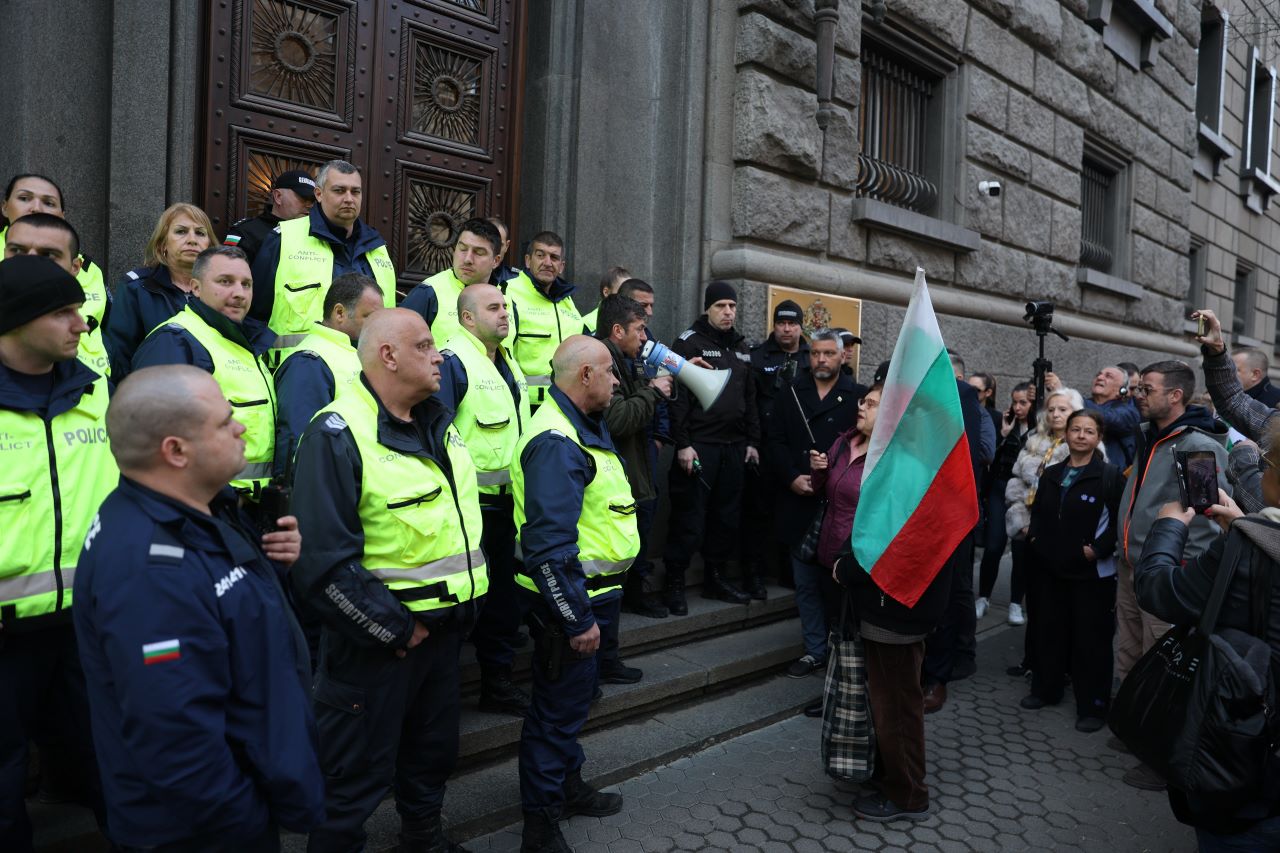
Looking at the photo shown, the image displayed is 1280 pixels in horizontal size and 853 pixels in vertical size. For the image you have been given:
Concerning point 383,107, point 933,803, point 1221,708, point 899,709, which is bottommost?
point 933,803

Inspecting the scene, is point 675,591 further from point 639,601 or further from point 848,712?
point 848,712

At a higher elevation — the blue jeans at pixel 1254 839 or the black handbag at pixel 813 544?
the black handbag at pixel 813 544

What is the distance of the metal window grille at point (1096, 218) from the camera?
11820mm

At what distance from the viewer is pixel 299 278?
4090mm

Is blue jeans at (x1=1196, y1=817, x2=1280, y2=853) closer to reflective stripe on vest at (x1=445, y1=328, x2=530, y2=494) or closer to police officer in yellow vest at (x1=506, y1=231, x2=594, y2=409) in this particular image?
reflective stripe on vest at (x1=445, y1=328, x2=530, y2=494)

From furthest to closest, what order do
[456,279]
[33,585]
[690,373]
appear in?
[690,373] → [456,279] → [33,585]

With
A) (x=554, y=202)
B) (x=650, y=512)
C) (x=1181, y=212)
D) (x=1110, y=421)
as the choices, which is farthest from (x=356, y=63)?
(x=1181, y=212)

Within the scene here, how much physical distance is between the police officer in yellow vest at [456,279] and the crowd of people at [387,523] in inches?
0.6

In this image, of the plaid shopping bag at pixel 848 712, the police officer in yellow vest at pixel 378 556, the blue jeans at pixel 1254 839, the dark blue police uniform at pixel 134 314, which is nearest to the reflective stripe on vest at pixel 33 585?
the police officer in yellow vest at pixel 378 556

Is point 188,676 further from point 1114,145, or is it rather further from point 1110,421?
point 1114,145

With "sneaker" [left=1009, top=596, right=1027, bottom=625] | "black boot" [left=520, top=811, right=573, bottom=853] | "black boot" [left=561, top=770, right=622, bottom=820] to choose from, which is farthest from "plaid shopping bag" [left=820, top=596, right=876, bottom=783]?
"sneaker" [left=1009, top=596, right=1027, bottom=625]

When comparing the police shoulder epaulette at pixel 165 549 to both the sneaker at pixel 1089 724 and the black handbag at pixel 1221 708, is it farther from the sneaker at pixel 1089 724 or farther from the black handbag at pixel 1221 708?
the sneaker at pixel 1089 724

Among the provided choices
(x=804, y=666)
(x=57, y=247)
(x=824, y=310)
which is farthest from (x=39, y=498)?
(x=824, y=310)

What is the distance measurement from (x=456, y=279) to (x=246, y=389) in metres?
1.55
